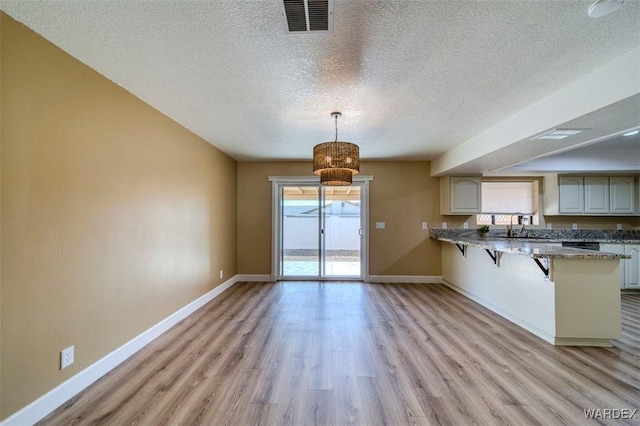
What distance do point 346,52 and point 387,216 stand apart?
381 centimetres

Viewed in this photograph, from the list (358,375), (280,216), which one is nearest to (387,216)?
(280,216)

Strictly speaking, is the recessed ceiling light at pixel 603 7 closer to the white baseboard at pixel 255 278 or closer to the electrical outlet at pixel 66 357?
the electrical outlet at pixel 66 357

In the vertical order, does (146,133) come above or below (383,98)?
below

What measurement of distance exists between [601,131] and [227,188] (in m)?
5.00

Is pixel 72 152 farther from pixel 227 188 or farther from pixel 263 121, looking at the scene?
pixel 227 188

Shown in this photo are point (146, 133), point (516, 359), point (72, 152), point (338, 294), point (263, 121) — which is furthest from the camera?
point (338, 294)

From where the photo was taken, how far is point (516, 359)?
2.36 m

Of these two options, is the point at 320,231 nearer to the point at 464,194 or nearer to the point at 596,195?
the point at 464,194

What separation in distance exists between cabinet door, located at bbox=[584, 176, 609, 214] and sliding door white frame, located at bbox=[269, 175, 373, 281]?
3.93 metres

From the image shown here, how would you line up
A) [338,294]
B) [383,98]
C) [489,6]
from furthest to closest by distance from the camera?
[338,294], [383,98], [489,6]

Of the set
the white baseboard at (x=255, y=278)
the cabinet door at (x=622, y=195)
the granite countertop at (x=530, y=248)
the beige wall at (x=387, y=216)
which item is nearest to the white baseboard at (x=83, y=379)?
the white baseboard at (x=255, y=278)

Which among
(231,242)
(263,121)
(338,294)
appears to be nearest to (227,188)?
(231,242)

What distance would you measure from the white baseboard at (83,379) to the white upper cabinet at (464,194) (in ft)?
15.6

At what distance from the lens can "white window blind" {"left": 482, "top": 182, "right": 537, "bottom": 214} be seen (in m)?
5.19
